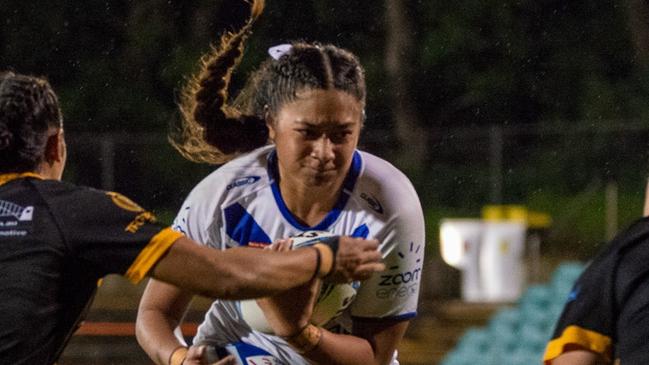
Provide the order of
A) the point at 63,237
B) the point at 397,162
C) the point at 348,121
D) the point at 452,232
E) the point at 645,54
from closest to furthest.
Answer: the point at 63,237
the point at 348,121
the point at 452,232
the point at 397,162
the point at 645,54

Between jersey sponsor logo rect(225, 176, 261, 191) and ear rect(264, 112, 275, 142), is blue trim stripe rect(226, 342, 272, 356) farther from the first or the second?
ear rect(264, 112, 275, 142)

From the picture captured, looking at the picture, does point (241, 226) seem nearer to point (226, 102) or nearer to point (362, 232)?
point (362, 232)

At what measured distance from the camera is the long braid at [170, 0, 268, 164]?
154 inches

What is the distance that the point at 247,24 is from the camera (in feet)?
13.2

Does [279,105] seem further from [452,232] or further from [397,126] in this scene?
[397,126]

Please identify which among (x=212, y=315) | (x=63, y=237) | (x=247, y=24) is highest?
(x=247, y=24)

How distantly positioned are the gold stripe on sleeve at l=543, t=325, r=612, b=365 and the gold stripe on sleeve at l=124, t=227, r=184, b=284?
2.93ft

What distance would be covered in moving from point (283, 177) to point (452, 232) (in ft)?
30.5

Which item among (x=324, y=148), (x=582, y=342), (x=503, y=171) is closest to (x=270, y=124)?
(x=324, y=148)

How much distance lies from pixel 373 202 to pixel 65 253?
0.92 metres

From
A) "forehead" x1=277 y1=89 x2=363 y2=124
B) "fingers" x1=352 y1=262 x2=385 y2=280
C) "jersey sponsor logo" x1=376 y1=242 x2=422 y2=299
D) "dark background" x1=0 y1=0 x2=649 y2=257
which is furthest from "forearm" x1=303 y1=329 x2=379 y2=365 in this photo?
"dark background" x1=0 y1=0 x2=649 y2=257

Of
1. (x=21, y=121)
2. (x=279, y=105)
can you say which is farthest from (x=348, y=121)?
(x=21, y=121)

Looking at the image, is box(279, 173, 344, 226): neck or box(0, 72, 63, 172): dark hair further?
box(279, 173, 344, 226): neck

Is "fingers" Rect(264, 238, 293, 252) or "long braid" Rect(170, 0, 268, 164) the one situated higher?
"long braid" Rect(170, 0, 268, 164)
